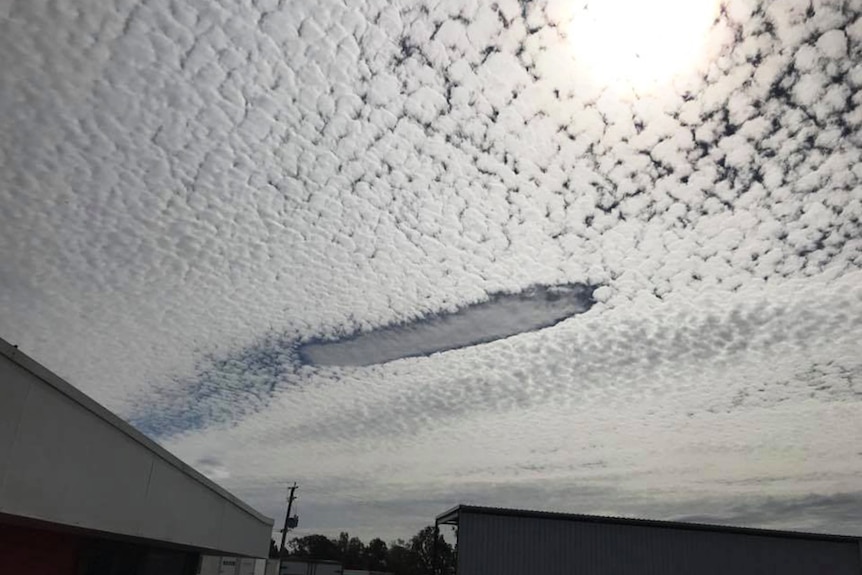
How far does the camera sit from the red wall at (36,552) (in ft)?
42.2

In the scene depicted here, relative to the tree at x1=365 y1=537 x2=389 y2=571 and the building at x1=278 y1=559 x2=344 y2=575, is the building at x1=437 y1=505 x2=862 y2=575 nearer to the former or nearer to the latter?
the building at x1=278 y1=559 x2=344 y2=575

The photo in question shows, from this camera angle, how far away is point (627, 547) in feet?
91.9

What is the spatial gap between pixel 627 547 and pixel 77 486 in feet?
77.9

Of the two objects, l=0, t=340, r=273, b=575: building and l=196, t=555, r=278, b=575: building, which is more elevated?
l=0, t=340, r=273, b=575: building

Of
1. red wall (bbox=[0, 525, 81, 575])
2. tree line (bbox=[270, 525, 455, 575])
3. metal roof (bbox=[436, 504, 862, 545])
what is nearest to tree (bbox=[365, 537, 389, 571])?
tree line (bbox=[270, 525, 455, 575])

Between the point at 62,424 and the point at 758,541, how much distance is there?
97.9ft

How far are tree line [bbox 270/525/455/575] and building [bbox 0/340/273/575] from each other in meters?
72.4

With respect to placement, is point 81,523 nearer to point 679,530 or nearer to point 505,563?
point 505,563

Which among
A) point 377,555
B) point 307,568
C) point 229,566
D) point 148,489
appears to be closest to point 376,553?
point 377,555

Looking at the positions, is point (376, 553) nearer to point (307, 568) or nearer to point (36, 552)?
point (307, 568)

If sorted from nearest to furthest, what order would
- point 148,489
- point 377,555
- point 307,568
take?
point 148,489, point 307,568, point 377,555

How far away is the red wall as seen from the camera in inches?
506

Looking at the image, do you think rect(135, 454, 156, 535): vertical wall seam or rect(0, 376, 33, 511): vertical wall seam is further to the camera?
rect(135, 454, 156, 535): vertical wall seam

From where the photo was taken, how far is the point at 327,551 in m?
124
